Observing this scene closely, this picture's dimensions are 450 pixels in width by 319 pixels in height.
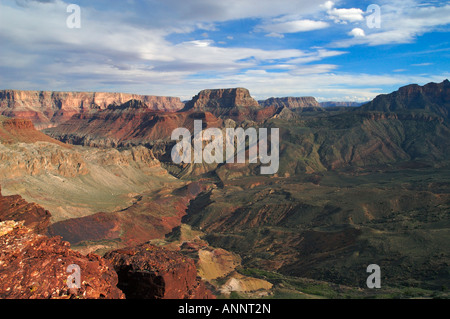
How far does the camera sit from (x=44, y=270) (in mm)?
17547

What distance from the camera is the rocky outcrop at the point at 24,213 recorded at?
151ft

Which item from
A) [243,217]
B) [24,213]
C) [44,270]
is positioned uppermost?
[44,270]

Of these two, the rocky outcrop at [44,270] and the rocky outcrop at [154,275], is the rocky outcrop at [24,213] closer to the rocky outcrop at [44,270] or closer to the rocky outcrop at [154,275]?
the rocky outcrop at [44,270]

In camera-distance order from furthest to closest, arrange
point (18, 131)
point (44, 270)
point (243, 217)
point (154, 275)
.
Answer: point (18, 131) < point (243, 217) < point (154, 275) < point (44, 270)

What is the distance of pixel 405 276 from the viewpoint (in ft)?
140

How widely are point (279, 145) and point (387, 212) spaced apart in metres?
90.5

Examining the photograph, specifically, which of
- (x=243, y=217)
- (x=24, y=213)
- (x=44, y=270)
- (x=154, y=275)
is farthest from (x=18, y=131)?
(x=44, y=270)

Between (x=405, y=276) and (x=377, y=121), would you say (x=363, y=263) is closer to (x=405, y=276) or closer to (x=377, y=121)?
(x=405, y=276)

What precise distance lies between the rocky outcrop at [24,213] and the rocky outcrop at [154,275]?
29356 millimetres

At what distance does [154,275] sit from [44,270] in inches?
271

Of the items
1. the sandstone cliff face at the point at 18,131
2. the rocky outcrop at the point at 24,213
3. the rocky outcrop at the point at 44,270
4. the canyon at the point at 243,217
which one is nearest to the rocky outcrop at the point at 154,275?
the canyon at the point at 243,217

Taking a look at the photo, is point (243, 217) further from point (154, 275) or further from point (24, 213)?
point (154, 275)

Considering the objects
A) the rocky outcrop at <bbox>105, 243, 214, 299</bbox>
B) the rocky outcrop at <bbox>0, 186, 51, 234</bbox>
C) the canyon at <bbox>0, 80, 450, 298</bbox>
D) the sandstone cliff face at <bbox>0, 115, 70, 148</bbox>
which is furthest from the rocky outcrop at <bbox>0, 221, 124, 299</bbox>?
the sandstone cliff face at <bbox>0, 115, 70, 148</bbox>

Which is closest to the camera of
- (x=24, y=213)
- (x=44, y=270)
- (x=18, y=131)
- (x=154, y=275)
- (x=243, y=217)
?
(x=44, y=270)
